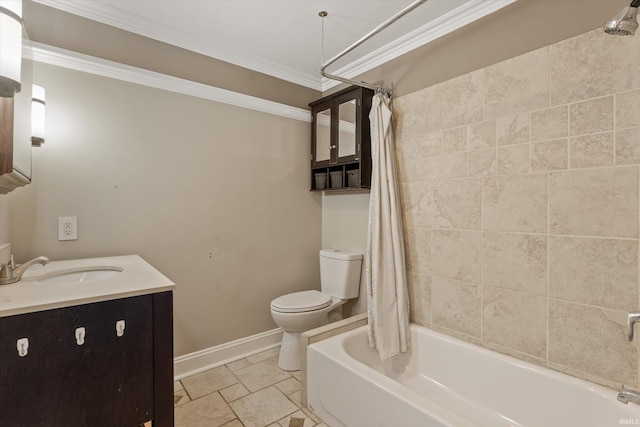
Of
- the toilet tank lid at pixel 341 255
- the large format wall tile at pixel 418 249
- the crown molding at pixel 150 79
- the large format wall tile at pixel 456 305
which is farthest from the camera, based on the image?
the toilet tank lid at pixel 341 255

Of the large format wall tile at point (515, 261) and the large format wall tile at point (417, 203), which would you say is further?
the large format wall tile at point (417, 203)

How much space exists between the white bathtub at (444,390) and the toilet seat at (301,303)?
41 centimetres

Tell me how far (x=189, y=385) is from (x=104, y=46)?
2.18 metres

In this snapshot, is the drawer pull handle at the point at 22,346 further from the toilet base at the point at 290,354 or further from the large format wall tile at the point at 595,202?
the large format wall tile at the point at 595,202

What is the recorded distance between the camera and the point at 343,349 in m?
1.68

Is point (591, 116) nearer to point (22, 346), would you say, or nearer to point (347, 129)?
point (347, 129)

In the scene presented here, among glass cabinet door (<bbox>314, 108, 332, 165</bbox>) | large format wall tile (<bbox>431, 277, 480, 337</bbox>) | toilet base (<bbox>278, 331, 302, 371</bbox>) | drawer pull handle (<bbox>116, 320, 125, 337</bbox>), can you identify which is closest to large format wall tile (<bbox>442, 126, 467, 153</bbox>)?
large format wall tile (<bbox>431, 277, 480, 337</bbox>)

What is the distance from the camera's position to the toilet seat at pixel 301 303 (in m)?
2.17

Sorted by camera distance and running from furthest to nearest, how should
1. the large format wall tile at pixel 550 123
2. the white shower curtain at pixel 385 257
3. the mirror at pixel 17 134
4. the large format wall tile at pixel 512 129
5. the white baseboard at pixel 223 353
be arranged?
1. the white baseboard at pixel 223 353
2. the white shower curtain at pixel 385 257
3. the large format wall tile at pixel 512 129
4. the large format wall tile at pixel 550 123
5. the mirror at pixel 17 134

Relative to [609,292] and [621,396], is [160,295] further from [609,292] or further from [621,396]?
[609,292]

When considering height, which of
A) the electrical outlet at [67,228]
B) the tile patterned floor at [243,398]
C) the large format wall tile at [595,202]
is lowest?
the tile patterned floor at [243,398]

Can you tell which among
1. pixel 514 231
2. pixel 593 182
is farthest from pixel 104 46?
pixel 593 182

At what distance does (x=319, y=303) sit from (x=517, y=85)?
5.93ft

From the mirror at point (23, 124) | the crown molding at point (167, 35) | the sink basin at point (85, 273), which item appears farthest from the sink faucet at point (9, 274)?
the crown molding at point (167, 35)
